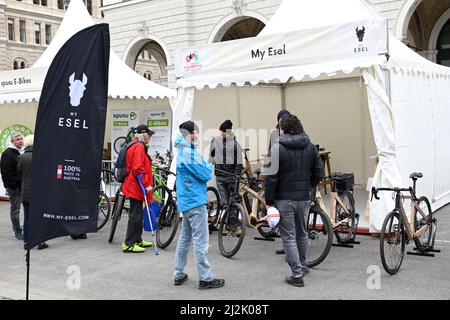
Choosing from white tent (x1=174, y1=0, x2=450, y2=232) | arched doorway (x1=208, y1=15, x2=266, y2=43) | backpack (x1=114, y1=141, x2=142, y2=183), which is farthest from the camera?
arched doorway (x1=208, y1=15, x2=266, y2=43)

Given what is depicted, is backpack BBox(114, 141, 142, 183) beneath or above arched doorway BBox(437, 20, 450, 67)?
beneath

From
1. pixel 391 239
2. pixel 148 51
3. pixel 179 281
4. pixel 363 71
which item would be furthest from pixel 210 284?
pixel 148 51

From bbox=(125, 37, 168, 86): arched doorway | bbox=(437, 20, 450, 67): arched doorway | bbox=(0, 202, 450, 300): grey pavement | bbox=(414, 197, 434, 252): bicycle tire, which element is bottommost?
bbox=(0, 202, 450, 300): grey pavement

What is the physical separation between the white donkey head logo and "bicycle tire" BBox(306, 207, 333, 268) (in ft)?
10.5

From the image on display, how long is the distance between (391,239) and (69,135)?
3.65 meters

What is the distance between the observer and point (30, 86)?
43.7 feet

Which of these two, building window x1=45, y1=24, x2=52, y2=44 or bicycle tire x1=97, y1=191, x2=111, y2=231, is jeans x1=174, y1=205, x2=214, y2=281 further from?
building window x1=45, y1=24, x2=52, y2=44

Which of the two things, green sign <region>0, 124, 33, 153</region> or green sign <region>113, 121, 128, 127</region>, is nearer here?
green sign <region>0, 124, 33, 153</region>

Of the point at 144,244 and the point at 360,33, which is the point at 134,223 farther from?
the point at 360,33

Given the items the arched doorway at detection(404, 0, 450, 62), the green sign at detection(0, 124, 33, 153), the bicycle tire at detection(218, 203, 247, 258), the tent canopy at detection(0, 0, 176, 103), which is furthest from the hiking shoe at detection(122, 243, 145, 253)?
the arched doorway at detection(404, 0, 450, 62)

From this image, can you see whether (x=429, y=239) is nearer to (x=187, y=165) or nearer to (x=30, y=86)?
(x=187, y=165)

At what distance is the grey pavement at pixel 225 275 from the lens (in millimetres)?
5863

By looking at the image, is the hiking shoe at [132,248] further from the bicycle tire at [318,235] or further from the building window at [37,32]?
the building window at [37,32]

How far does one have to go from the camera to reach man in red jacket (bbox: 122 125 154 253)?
312 inches
